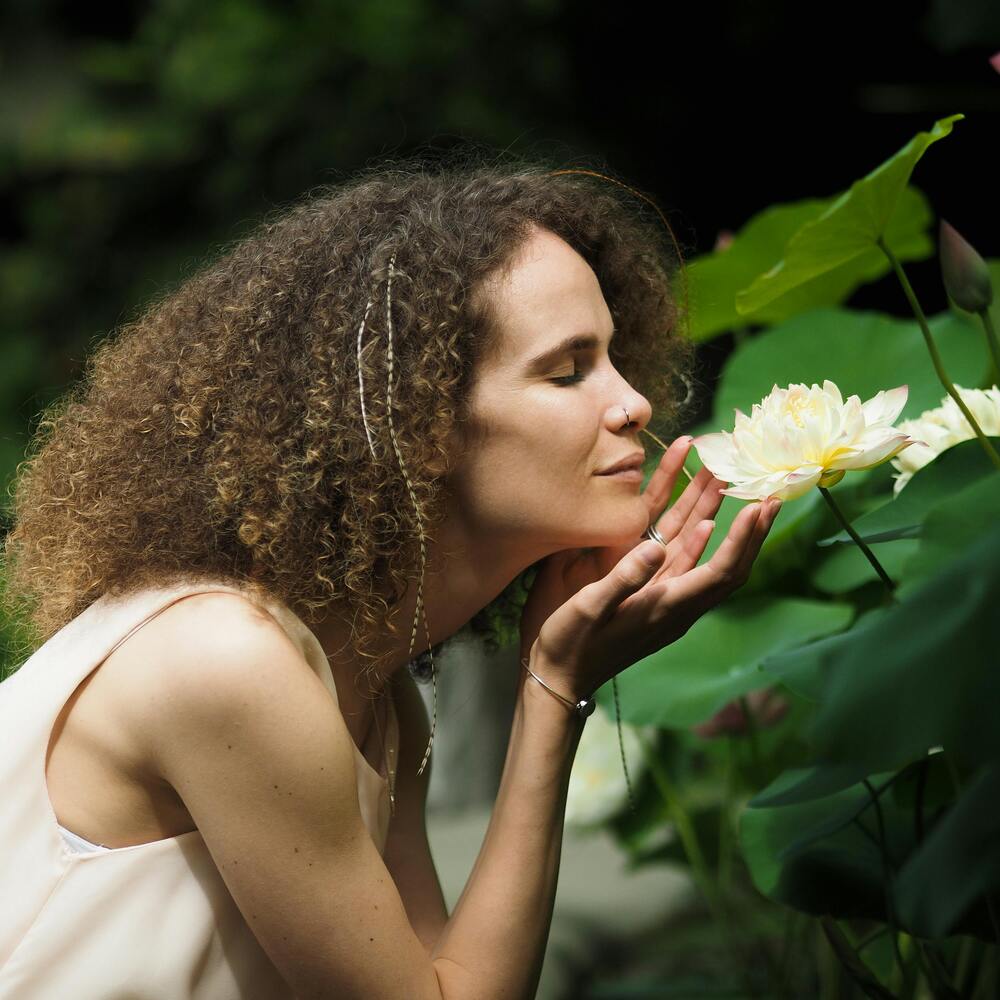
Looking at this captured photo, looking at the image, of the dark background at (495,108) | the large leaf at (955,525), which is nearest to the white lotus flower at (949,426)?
the large leaf at (955,525)

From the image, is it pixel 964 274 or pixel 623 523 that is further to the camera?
pixel 623 523

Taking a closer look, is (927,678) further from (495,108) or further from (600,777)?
(495,108)

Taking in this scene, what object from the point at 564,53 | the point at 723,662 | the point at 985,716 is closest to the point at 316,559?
the point at 723,662

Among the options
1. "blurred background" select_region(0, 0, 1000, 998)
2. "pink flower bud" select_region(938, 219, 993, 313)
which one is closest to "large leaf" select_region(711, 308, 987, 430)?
"pink flower bud" select_region(938, 219, 993, 313)

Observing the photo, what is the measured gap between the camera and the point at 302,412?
1016 mm

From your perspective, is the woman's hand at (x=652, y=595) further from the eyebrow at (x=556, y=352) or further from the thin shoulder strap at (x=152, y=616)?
the thin shoulder strap at (x=152, y=616)

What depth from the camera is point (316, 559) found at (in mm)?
1005

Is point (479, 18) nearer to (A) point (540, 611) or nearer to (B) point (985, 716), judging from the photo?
(A) point (540, 611)

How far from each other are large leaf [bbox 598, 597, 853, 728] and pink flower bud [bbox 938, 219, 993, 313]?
1.34 ft

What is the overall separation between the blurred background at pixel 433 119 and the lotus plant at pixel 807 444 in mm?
1594

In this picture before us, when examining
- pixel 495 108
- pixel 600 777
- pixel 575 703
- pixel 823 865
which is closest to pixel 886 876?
pixel 823 865

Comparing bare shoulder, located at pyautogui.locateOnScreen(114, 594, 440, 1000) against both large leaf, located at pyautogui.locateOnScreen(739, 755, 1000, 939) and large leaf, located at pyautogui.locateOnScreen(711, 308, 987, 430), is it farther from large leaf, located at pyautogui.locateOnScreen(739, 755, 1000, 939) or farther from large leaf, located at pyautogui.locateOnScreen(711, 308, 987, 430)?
large leaf, located at pyautogui.locateOnScreen(711, 308, 987, 430)

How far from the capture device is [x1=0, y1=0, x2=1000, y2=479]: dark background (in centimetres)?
282

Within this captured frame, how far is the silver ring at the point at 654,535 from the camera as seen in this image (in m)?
1.09
